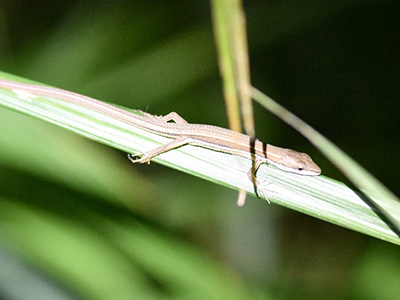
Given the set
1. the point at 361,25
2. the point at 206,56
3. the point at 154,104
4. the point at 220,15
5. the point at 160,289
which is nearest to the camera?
the point at 220,15

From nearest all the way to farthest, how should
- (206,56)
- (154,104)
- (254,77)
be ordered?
(154,104) → (206,56) → (254,77)

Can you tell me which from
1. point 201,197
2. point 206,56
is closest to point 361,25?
point 206,56

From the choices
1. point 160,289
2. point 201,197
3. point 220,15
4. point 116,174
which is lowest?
point 220,15

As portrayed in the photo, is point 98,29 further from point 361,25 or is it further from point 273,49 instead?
point 361,25

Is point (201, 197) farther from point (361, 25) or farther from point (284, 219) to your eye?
point (361, 25)

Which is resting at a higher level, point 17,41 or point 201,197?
point 17,41

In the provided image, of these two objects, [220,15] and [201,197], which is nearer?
[220,15]
